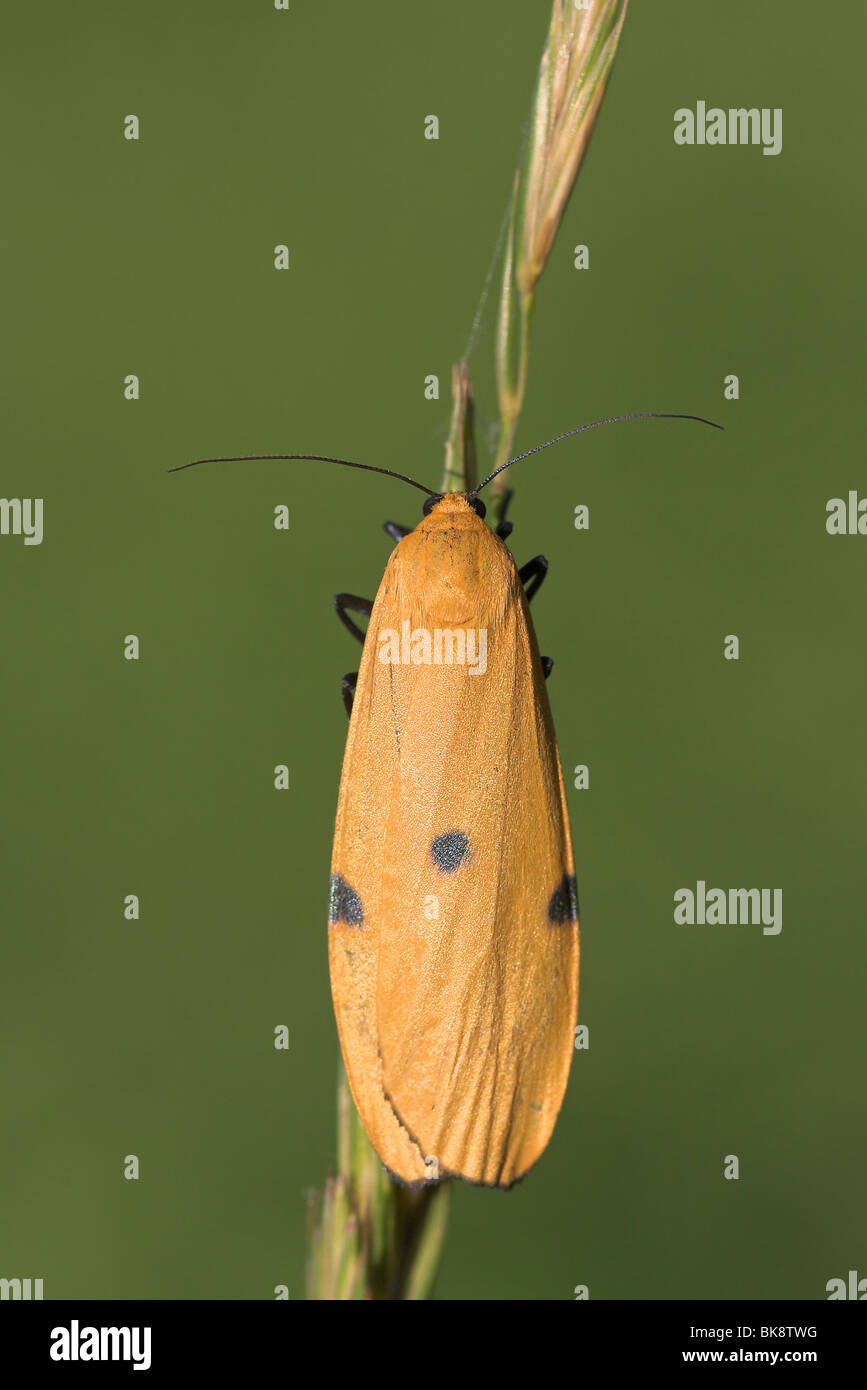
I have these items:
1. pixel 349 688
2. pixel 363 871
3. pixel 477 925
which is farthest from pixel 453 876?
pixel 349 688

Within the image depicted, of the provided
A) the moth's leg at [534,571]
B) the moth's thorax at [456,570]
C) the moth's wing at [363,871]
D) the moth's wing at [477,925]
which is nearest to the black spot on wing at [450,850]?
the moth's wing at [477,925]

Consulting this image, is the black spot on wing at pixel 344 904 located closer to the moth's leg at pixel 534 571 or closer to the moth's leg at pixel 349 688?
the moth's leg at pixel 349 688

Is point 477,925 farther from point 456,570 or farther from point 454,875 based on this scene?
point 456,570

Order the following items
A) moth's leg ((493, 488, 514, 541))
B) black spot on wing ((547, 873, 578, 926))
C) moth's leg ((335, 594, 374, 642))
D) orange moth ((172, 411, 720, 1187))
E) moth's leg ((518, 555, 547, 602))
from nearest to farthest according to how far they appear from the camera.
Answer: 1. orange moth ((172, 411, 720, 1187))
2. black spot on wing ((547, 873, 578, 926))
3. moth's leg ((493, 488, 514, 541))
4. moth's leg ((518, 555, 547, 602))
5. moth's leg ((335, 594, 374, 642))

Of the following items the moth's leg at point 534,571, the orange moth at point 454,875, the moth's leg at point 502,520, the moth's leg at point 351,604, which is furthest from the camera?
the moth's leg at point 351,604

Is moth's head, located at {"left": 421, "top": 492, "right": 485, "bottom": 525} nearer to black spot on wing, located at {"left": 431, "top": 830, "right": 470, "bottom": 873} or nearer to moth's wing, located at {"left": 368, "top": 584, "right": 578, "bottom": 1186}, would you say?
moth's wing, located at {"left": 368, "top": 584, "right": 578, "bottom": 1186}

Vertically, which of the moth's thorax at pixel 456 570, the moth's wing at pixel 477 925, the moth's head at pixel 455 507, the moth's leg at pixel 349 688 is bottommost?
the moth's wing at pixel 477 925

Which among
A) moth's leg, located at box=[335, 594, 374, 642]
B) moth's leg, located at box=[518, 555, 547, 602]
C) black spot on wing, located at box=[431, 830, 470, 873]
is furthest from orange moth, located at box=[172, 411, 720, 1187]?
moth's leg, located at box=[335, 594, 374, 642]

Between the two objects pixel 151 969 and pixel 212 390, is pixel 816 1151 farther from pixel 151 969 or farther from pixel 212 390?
pixel 212 390
